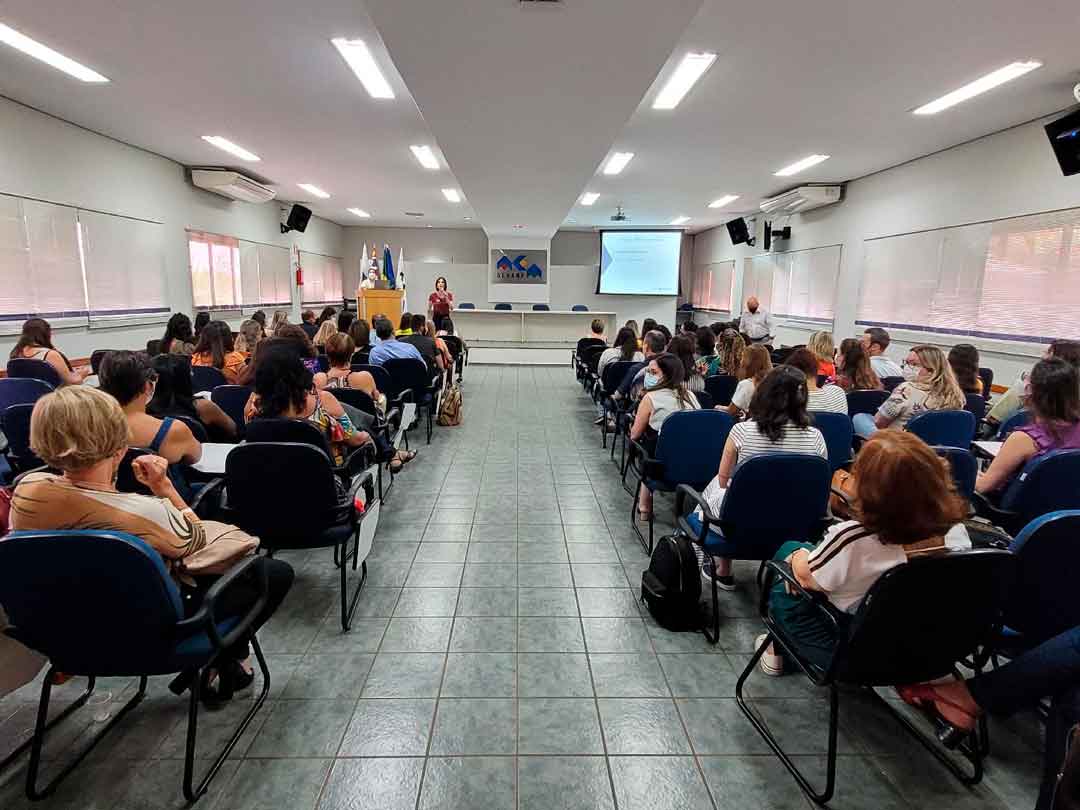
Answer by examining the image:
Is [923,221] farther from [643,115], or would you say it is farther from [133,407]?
[133,407]

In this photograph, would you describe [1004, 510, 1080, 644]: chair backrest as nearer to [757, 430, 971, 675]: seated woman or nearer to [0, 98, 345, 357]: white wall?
[757, 430, 971, 675]: seated woman

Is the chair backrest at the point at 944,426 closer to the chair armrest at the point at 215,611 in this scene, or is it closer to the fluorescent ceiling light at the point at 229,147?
the chair armrest at the point at 215,611

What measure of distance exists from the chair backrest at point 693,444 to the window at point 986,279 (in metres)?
4.24

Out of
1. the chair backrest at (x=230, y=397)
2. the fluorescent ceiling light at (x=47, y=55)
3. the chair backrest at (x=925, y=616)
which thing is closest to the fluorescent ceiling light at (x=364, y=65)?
the fluorescent ceiling light at (x=47, y=55)

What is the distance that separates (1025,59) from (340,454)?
Result: 5.52 meters

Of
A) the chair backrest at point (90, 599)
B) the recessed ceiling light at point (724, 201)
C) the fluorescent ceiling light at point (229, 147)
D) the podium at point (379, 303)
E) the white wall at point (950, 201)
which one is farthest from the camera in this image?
the recessed ceiling light at point (724, 201)

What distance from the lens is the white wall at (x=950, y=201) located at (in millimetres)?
5402

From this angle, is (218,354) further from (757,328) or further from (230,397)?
(757,328)

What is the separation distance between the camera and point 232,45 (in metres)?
4.01

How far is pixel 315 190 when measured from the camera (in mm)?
10188

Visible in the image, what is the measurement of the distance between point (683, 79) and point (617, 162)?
297cm

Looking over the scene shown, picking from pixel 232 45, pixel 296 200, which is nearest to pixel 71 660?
pixel 232 45

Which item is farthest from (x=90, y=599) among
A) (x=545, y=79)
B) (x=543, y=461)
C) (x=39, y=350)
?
(x=39, y=350)

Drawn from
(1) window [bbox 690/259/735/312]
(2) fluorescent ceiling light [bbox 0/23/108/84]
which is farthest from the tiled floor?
(1) window [bbox 690/259/735/312]
